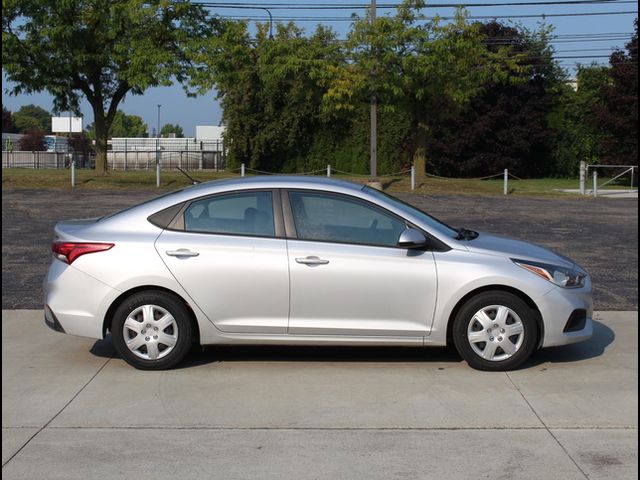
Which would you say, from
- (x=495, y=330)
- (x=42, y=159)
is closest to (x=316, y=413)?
(x=495, y=330)

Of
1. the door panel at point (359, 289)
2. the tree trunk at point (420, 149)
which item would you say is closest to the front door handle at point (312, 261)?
the door panel at point (359, 289)

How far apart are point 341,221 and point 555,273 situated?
5.79 feet

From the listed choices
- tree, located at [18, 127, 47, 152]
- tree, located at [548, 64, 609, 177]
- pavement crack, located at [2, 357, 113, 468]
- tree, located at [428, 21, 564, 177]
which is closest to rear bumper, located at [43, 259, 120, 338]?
pavement crack, located at [2, 357, 113, 468]

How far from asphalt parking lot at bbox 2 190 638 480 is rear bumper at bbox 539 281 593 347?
28 centimetres

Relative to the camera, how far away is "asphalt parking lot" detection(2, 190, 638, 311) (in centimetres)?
1073

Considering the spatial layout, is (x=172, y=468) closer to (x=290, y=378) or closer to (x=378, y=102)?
(x=290, y=378)

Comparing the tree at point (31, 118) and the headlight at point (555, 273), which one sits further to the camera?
the tree at point (31, 118)

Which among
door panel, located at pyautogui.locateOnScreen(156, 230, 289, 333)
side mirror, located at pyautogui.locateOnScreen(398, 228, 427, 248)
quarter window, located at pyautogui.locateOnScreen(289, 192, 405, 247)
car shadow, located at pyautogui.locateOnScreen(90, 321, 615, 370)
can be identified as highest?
quarter window, located at pyautogui.locateOnScreen(289, 192, 405, 247)

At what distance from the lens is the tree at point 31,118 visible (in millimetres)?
138375

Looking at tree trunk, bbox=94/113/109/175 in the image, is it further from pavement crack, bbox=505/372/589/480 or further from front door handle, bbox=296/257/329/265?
pavement crack, bbox=505/372/589/480

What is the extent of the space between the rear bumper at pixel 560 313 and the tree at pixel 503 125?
39775mm

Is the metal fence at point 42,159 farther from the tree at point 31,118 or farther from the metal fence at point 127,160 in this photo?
the tree at point 31,118

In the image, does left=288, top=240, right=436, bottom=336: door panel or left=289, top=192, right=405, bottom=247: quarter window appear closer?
left=288, top=240, right=436, bottom=336: door panel

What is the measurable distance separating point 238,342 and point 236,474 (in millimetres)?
2161
